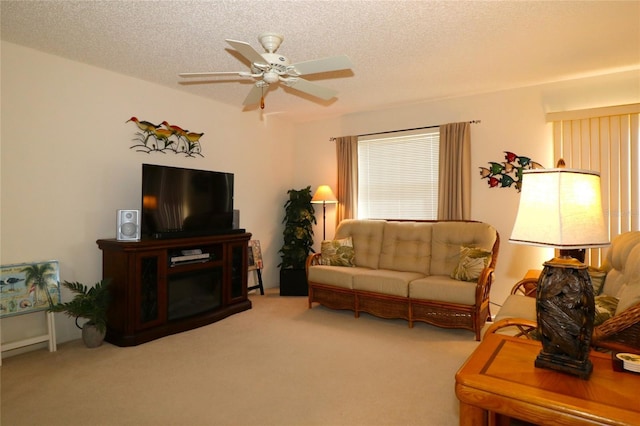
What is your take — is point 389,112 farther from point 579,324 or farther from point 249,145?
point 579,324

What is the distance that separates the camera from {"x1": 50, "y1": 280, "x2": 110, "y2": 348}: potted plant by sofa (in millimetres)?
3065

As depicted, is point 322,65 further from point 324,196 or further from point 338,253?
point 324,196

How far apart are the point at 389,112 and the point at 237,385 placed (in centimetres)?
404

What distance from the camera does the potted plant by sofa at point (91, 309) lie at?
3.07 meters

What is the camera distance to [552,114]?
398 cm

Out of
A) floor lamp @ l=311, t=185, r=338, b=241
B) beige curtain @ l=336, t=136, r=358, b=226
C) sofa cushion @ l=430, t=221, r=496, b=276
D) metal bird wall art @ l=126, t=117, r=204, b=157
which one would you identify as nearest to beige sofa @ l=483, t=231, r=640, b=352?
sofa cushion @ l=430, t=221, r=496, b=276

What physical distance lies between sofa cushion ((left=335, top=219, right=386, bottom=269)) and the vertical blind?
2.27 meters

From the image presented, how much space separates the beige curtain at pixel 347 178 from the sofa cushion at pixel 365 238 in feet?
1.51

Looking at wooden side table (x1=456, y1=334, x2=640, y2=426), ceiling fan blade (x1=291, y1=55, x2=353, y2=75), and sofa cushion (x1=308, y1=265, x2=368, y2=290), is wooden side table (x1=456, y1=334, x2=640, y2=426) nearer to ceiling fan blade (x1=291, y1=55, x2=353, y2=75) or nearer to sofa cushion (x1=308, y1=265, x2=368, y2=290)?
ceiling fan blade (x1=291, y1=55, x2=353, y2=75)

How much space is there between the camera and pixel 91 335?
10.3 feet

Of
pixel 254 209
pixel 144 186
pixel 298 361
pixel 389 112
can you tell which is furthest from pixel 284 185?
pixel 298 361

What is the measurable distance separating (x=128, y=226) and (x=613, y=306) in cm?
382

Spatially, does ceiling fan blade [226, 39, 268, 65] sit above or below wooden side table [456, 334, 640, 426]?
above

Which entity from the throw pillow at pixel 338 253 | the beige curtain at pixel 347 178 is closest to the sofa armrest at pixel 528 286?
the throw pillow at pixel 338 253
